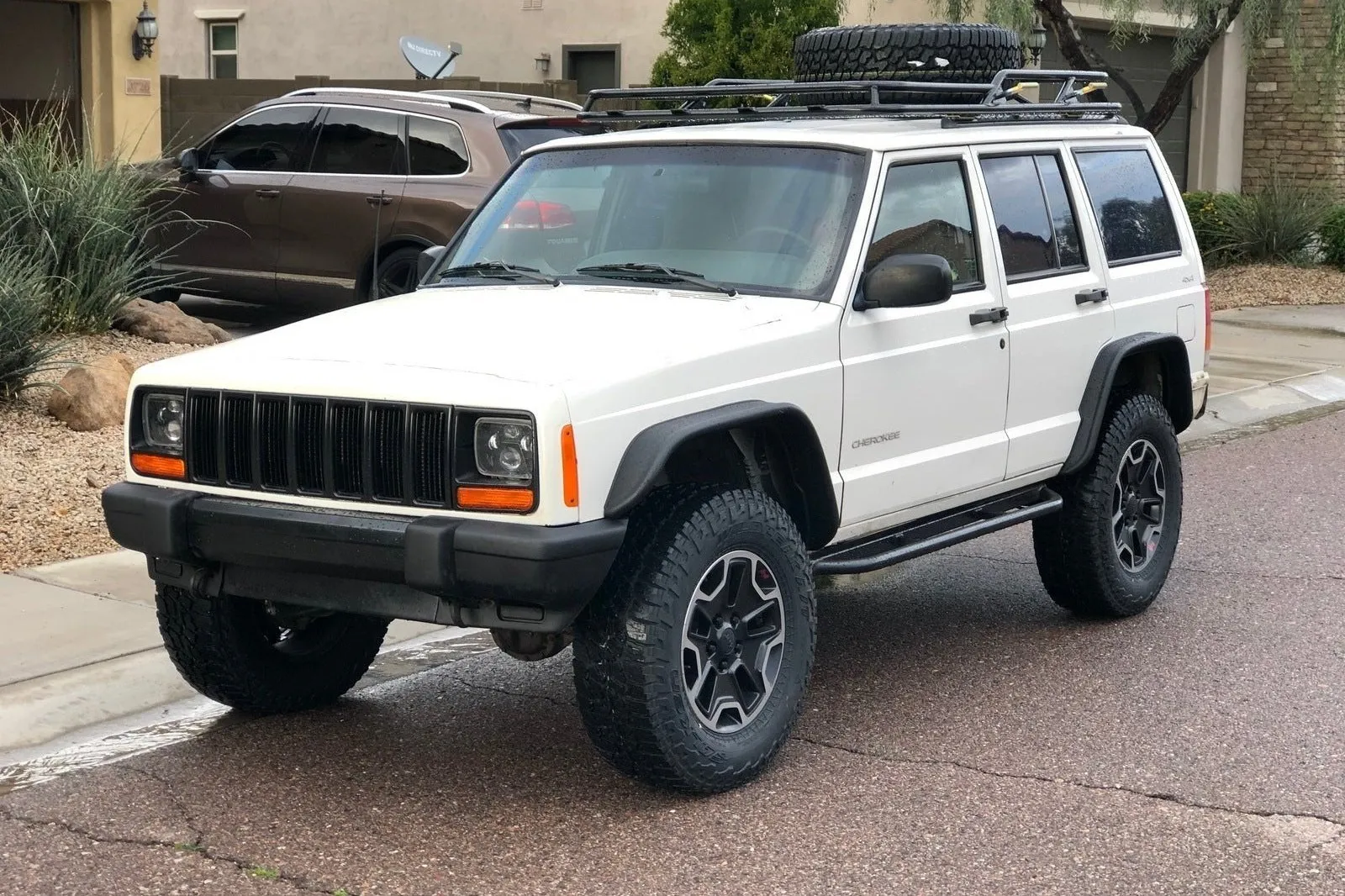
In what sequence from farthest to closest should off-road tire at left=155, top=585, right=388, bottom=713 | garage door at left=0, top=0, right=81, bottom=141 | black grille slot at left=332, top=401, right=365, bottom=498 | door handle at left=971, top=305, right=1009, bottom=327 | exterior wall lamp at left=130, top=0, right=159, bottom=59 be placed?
garage door at left=0, top=0, right=81, bottom=141 < exterior wall lamp at left=130, top=0, right=159, bottom=59 < door handle at left=971, top=305, right=1009, bottom=327 < off-road tire at left=155, top=585, right=388, bottom=713 < black grille slot at left=332, top=401, right=365, bottom=498

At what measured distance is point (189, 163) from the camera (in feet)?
43.1

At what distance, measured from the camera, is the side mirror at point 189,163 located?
1312cm

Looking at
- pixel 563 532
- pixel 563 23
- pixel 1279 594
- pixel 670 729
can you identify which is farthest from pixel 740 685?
pixel 563 23

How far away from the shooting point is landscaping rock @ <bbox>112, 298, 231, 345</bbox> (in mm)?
11031

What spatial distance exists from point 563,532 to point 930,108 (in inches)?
104

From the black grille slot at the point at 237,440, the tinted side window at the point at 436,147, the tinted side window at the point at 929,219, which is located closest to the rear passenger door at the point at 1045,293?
the tinted side window at the point at 929,219

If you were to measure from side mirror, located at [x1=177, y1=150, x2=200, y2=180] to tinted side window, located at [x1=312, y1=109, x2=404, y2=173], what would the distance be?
92cm

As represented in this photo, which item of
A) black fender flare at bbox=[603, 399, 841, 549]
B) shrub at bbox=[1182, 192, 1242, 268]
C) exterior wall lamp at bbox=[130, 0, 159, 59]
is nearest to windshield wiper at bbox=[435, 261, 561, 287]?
black fender flare at bbox=[603, 399, 841, 549]

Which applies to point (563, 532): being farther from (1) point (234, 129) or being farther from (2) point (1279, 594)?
(1) point (234, 129)

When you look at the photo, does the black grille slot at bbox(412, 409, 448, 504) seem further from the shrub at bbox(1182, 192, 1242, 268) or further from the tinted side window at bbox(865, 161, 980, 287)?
the shrub at bbox(1182, 192, 1242, 268)

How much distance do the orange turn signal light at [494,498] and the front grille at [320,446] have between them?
61 millimetres

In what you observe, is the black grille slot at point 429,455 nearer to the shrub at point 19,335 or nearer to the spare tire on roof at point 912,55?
the spare tire on roof at point 912,55

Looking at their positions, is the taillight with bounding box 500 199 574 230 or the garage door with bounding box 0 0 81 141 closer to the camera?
the taillight with bounding box 500 199 574 230

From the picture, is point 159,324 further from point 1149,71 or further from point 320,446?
point 1149,71
